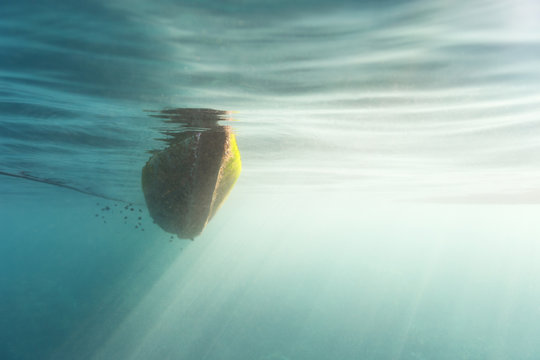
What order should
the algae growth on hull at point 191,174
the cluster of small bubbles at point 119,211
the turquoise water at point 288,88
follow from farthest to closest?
the cluster of small bubbles at point 119,211, the algae growth on hull at point 191,174, the turquoise water at point 288,88

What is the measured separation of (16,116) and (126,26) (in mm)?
6696

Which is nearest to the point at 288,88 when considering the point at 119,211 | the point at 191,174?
the point at 191,174

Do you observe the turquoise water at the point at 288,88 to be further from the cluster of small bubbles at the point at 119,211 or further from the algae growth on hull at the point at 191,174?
the cluster of small bubbles at the point at 119,211

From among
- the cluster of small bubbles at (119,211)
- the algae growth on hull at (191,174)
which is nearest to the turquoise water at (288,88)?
the algae growth on hull at (191,174)

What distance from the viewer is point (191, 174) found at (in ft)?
23.9

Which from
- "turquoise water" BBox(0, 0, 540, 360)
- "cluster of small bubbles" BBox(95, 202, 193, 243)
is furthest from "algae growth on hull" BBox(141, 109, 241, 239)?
"cluster of small bubbles" BBox(95, 202, 193, 243)

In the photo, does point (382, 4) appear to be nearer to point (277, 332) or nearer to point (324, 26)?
point (324, 26)

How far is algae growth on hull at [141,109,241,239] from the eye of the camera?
7.38 metres

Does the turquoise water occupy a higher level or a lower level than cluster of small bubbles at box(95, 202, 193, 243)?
higher

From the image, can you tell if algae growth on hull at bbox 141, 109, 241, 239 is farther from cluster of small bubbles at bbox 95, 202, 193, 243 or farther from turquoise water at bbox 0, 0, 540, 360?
cluster of small bubbles at bbox 95, 202, 193, 243

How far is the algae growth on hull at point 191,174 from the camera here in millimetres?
7379

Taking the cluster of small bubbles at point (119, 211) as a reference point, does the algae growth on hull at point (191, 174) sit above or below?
above

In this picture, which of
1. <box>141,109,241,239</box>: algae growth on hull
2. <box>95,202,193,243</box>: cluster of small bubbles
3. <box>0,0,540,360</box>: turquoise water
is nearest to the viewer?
<box>0,0,540,360</box>: turquoise water

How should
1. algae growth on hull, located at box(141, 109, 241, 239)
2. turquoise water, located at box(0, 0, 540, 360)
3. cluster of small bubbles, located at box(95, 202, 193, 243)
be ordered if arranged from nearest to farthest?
1. turquoise water, located at box(0, 0, 540, 360)
2. algae growth on hull, located at box(141, 109, 241, 239)
3. cluster of small bubbles, located at box(95, 202, 193, 243)
